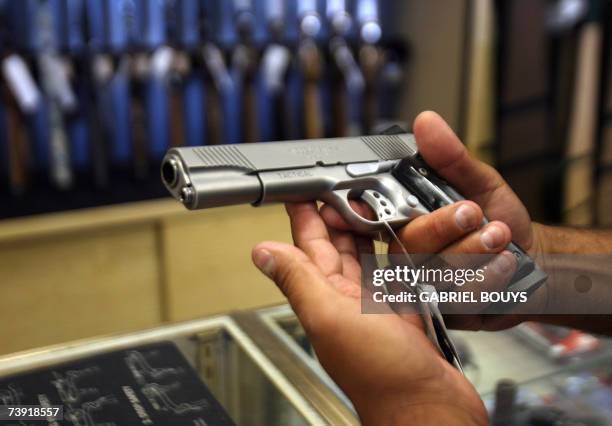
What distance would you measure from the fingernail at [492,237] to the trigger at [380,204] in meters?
0.10

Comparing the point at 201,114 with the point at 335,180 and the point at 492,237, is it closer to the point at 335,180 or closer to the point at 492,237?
the point at 335,180

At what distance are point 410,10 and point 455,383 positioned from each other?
68.1 inches

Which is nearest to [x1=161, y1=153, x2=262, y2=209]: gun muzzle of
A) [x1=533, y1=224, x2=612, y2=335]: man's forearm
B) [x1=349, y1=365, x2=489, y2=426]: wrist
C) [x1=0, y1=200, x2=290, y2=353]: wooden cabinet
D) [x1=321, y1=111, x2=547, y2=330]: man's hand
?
[x1=321, y1=111, x2=547, y2=330]: man's hand

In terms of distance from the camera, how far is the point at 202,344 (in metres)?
0.68

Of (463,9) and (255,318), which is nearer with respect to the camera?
(255,318)

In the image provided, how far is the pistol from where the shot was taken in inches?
23.5

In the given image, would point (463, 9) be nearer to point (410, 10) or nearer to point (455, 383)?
point (410, 10)

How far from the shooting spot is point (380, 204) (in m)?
0.69

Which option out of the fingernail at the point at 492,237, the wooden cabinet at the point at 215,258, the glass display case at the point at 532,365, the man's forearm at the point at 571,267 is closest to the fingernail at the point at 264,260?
the glass display case at the point at 532,365

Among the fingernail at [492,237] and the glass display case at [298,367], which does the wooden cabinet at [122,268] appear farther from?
the fingernail at [492,237]

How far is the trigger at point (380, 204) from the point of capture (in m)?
0.68

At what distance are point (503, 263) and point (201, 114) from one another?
1419mm

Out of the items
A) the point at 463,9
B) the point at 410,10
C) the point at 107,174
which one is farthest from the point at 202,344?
the point at 410,10

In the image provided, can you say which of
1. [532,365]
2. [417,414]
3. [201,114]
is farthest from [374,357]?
[201,114]
